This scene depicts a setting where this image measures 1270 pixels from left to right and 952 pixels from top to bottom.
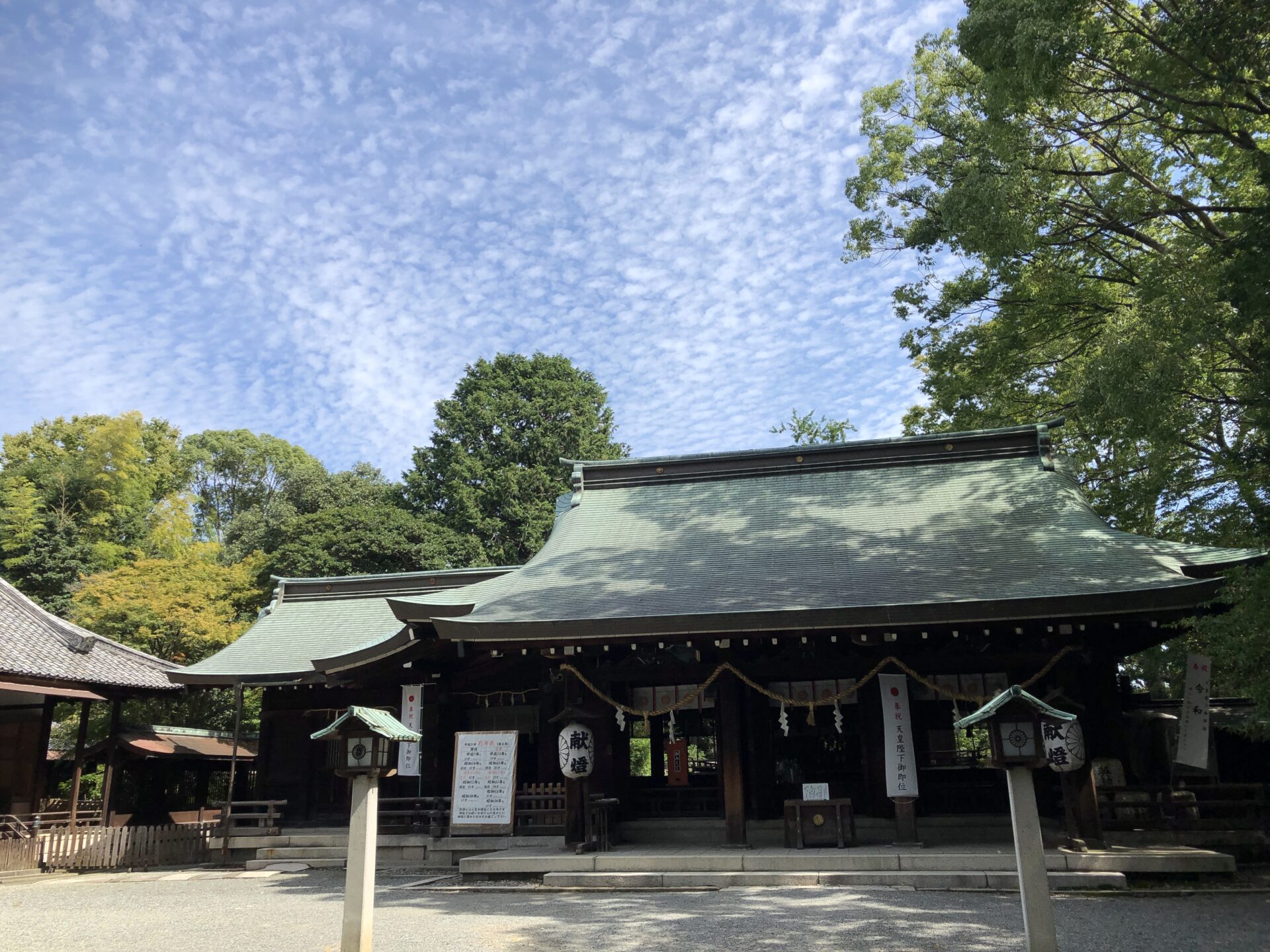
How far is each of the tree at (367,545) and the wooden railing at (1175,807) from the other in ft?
82.8

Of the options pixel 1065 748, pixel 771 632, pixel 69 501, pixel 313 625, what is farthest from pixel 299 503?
pixel 1065 748

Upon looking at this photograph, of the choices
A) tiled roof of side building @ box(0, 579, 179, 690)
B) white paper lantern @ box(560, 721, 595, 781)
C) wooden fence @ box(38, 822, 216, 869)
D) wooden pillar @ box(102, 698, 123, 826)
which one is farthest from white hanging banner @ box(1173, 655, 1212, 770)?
wooden pillar @ box(102, 698, 123, 826)

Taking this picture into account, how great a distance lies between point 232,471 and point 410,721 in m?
41.8

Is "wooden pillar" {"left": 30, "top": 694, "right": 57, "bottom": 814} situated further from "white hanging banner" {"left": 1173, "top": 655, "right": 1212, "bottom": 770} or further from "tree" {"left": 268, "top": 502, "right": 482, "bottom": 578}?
"white hanging banner" {"left": 1173, "top": 655, "right": 1212, "bottom": 770}

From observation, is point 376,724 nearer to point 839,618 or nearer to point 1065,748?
point 839,618

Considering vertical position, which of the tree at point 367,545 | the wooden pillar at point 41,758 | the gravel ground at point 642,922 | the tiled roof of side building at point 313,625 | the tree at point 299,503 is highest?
the tree at point 299,503

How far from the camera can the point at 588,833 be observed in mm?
12445

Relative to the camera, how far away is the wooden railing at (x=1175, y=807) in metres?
11.1

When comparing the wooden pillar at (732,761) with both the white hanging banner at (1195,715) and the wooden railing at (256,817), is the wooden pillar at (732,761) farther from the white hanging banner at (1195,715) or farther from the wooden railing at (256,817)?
the wooden railing at (256,817)

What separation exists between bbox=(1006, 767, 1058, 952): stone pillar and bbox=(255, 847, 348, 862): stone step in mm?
11896

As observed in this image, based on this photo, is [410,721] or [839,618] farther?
[410,721]

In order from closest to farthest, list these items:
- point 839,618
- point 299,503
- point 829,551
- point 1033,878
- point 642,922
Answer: point 1033,878 → point 642,922 → point 839,618 → point 829,551 → point 299,503

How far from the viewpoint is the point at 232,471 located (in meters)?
51.2

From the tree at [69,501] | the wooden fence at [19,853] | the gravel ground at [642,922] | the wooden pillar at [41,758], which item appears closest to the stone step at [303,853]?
the gravel ground at [642,922]
